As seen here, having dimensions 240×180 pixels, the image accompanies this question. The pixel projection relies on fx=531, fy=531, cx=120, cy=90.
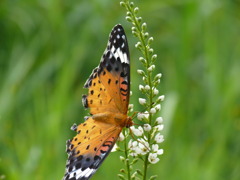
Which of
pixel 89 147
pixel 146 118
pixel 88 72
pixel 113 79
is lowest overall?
pixel 89 147

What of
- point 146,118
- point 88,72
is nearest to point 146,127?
point 146,118

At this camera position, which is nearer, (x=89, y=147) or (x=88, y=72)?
(x=89, y=147)

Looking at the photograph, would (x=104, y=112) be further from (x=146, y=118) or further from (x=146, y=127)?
(x=146, y=127)

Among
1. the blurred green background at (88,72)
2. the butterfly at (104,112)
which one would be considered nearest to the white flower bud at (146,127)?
the butterfly at (104,112)

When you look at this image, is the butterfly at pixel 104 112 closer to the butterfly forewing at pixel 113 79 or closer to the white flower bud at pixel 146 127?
the butterfly forewing at pixel 113 79

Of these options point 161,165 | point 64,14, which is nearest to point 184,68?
point 161,165

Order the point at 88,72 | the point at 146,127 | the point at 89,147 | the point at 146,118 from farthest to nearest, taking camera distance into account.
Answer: the point at 88,72 < the point at 89,147 < the point at 146,118 < the point at 146,127

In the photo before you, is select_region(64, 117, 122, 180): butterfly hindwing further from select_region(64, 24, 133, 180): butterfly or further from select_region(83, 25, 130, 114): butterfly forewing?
select_region(83, 25, 130, 114): butterfly forewing
